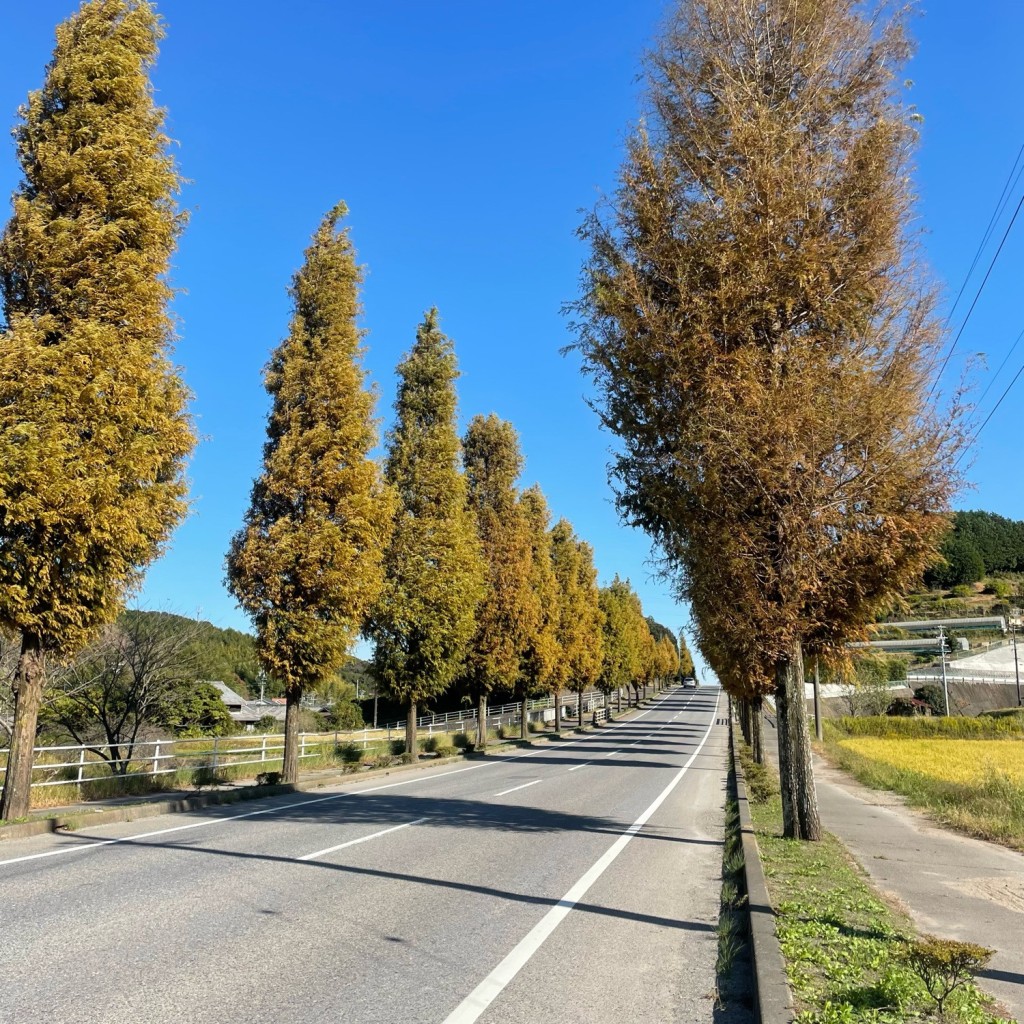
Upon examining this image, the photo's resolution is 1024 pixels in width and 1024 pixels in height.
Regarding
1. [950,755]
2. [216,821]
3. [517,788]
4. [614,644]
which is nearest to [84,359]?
[216,821]

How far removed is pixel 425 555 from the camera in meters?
26.5

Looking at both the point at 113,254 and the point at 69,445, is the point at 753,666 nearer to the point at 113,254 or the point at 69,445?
the point at 69,445

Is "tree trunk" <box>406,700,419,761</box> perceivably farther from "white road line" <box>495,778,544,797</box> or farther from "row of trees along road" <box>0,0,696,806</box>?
"row of trees along road" <box>0,0,696,806</box>

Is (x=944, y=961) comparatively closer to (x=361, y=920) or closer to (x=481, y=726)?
(x=361, y=920)

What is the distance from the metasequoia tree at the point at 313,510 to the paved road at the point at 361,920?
5.66m

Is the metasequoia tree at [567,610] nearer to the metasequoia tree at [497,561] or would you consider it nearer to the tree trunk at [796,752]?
the metasequoia tree at [497,561]

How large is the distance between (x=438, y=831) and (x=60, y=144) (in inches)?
472

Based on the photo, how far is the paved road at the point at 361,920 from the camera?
4.58 m

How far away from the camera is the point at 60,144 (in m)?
12.6

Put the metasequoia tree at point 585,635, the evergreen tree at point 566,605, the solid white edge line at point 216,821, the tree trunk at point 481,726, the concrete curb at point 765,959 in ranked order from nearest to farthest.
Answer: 1. the concrete curb at point 765,959
2. the solid white edge line at point 216,821
3. the tree trunk at point 481,726
4. the evergreen tree at point 566,605
5. the metasequoia tree at point 585,635

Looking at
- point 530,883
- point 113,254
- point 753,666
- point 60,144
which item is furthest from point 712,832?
point 60,144

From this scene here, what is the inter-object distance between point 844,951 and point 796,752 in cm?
500

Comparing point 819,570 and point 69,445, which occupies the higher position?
point 69,445

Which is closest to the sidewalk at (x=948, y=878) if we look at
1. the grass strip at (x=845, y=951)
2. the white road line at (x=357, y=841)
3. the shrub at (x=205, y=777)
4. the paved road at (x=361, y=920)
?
the grass strip at (x=845, y=951)
